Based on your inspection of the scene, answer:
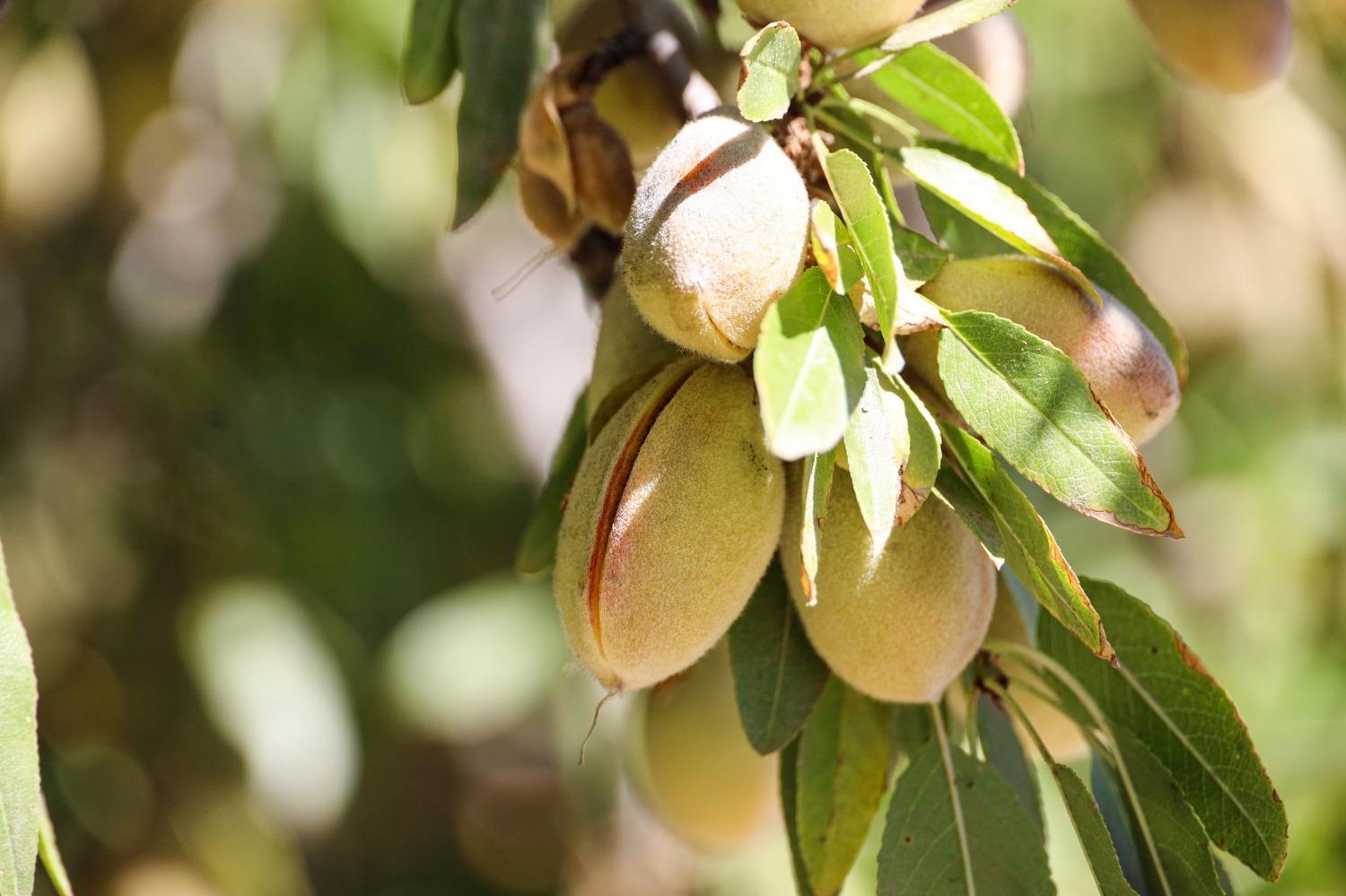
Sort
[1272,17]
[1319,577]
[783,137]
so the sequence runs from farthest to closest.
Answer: [1319,577] < [1272,17] < [783,137]

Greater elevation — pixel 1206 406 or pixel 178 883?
pixel 178 883

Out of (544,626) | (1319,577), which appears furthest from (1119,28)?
(544,626)

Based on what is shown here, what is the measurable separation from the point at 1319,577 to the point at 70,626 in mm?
2049

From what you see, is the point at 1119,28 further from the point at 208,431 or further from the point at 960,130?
the point at 960,130

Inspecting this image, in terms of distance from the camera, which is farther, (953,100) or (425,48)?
(425,48)

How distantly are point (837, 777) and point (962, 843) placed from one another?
0.08 meters

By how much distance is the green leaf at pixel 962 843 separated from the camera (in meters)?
0.66

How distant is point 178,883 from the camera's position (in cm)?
177

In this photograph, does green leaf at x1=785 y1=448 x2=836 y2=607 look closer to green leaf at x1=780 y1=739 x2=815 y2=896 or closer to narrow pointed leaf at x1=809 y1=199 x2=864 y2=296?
narrow pointed leaf at x1=809 y1=199 x2=864 y2=296

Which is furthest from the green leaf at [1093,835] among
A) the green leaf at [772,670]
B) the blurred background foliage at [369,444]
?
the blurred background foliage at [369,444]

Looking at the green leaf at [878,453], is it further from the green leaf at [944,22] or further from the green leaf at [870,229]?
the green leaf at [944,22]

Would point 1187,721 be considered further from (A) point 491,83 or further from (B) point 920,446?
(A) point 491,83

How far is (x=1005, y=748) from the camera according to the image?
0.76m

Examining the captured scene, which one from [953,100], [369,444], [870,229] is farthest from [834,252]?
[369,444]
